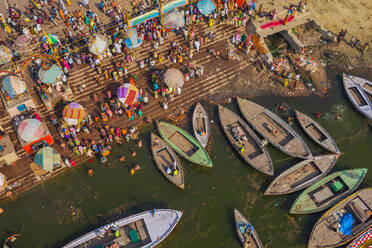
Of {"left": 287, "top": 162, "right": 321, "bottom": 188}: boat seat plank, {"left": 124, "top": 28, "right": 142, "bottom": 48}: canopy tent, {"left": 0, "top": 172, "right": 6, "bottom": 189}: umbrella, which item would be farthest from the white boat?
{"left": 0, "top": 172, "right": 6, "bottom": 189}: umbrella

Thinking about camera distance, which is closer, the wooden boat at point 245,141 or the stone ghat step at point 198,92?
the wooden boat at point 245,141

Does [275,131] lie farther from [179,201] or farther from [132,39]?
[132,39]

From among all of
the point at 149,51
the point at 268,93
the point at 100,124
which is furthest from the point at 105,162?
the point at 268,93

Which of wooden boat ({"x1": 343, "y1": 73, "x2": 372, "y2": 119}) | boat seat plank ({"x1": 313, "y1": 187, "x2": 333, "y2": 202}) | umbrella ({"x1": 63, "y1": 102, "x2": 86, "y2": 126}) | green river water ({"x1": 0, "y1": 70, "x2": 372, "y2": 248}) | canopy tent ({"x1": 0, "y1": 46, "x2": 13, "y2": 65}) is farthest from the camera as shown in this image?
wooden boat ({"x1": 343, "y1": 73, "x2": 372, "y2": 119})

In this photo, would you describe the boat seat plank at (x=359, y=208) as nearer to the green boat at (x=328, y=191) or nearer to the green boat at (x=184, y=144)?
the green boat at (x=328, y=191)

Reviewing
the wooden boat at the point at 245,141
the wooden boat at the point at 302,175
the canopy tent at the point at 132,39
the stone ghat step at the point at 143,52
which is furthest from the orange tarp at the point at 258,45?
the wooden boat at the point at 302,175

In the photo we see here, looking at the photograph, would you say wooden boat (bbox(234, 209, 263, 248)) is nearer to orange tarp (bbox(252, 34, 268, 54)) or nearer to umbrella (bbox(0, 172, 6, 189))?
orange tarp (bbox(252, 34, 268, 54))
